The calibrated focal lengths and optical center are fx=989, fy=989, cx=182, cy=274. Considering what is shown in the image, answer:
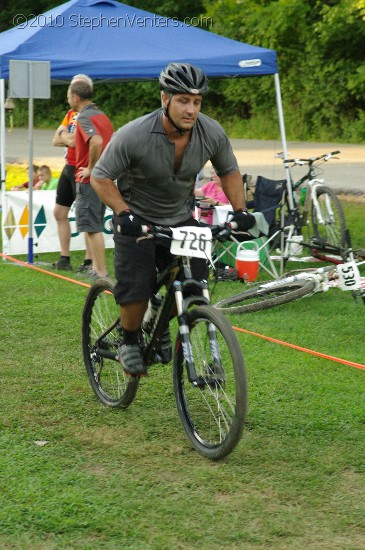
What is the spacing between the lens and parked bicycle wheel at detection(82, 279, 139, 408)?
5355mm

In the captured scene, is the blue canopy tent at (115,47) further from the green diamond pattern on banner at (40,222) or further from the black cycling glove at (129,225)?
the black cycling glove at (129,225)

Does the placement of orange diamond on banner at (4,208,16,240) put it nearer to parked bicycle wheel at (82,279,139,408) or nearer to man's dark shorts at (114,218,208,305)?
parked bicycle wheel at (82,279,139,408)

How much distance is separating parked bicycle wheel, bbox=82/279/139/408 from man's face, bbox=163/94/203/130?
1.13 m

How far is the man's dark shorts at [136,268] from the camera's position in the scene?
187 inches

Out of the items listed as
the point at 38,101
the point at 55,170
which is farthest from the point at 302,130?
the point at 38,101

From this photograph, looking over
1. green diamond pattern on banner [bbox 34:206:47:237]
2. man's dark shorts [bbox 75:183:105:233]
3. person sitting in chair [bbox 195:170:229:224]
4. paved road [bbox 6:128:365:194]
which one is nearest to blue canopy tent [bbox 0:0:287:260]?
green diamond pattern on banner [bbox 34:206:47:237]

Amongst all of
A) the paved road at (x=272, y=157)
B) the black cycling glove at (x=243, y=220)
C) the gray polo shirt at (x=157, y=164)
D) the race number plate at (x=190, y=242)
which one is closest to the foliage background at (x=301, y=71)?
the paved road at (x=272, y=157)

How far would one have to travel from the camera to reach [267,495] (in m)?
4.14

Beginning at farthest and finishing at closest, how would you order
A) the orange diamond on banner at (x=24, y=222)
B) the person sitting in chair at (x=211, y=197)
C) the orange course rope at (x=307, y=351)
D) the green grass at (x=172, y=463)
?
the orange diamond on banner at (x=24, y=222) < the person sitting in chair at (x=211, y=197) < the orange course rope at (x=307, y=351) < the green grass at (x=172, y=463)

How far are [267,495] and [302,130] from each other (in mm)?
23998

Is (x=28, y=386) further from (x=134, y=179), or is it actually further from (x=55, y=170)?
(x=55, y=170)

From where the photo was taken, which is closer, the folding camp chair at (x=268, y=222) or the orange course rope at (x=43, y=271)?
the orange course rope at (x=43, y=271)

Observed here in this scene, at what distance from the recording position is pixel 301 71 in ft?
92.2

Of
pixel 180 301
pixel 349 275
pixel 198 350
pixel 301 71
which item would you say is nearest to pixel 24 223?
pixel 349 275
